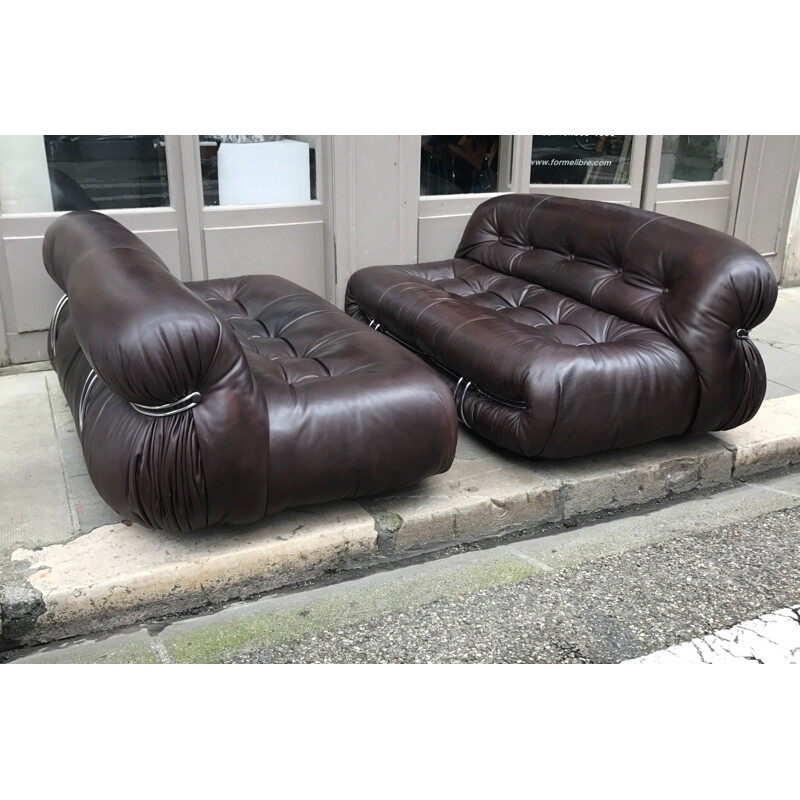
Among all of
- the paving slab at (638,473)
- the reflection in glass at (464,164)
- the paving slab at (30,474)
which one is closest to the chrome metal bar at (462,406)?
the paving slab at (638,473)

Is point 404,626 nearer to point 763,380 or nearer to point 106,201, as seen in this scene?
point 763,380

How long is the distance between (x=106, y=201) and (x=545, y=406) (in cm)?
273

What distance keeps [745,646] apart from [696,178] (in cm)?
461

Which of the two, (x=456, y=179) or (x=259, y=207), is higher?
(x=456, y=179)

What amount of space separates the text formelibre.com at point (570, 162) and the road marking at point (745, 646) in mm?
Result: 3749

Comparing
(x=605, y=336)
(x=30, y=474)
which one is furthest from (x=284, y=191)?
(x=30, y=474)

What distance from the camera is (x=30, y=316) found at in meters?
4.19

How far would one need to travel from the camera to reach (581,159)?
5.57 metres

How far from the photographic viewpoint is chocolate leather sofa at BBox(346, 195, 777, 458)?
2996mm

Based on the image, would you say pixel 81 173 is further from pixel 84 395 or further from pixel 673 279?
pixel 673 279

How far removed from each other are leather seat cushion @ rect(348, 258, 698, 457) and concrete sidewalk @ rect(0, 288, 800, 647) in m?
0.15

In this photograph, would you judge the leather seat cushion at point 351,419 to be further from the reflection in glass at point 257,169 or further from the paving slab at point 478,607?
the reflection in glass at point 257,169

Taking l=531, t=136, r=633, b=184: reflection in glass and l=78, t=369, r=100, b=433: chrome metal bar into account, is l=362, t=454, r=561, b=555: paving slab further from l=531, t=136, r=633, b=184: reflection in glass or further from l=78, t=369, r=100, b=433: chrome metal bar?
l=531, t=136, r=633, b=184: reflection in glass

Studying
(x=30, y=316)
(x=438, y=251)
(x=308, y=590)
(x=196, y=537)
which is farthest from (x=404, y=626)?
(x=438, y=251)
